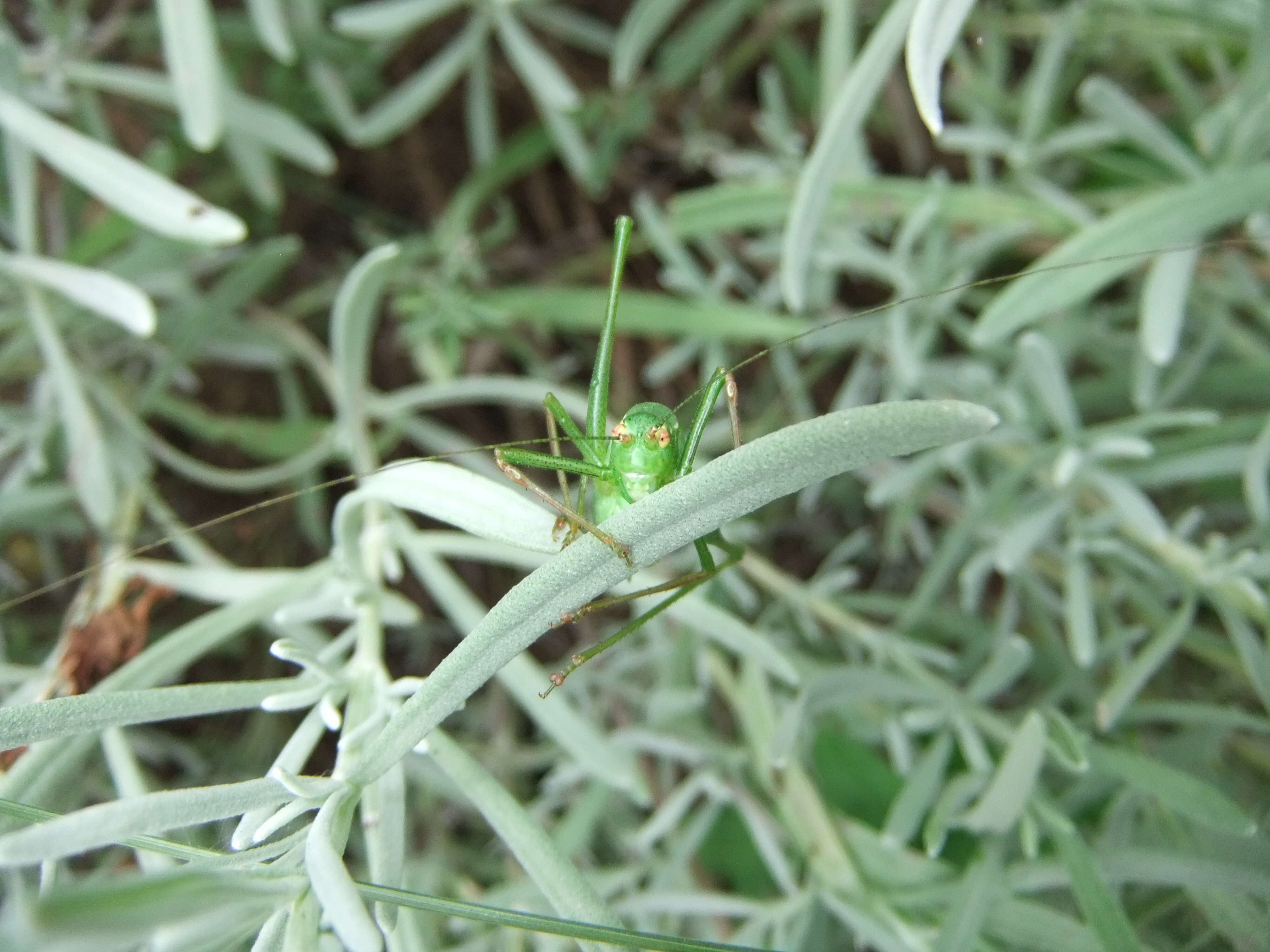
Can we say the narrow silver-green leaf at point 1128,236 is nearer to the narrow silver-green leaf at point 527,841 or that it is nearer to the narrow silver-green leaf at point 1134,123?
the narrow silver-green leaf at point 1134,123

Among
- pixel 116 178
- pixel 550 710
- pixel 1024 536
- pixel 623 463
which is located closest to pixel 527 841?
pixel 550 710


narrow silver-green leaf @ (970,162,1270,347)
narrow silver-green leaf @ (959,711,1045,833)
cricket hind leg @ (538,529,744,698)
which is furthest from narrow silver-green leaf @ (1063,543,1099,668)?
cricket hind leg @ (538,529,744,698)

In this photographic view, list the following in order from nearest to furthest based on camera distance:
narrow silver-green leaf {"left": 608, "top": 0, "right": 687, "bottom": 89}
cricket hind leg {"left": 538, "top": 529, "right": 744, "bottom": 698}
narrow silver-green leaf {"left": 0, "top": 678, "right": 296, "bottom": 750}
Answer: narrow silver-green leaf {"left": 0, "top": 678, "right": 296, "bottom": 750} < cricket hind leg {"left": 538, "top": 529, "right": 744, "bottom": 698} < narrow silver-green leaf {"left": 608, "top": 0, "right": 687, "bottom": 89}

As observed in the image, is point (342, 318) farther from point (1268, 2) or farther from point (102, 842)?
point (1268, 2)

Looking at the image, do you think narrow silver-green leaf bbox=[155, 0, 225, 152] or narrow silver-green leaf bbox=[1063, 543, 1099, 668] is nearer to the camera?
narrow silver-green leaf bbox=[155, 0, 225, 152]

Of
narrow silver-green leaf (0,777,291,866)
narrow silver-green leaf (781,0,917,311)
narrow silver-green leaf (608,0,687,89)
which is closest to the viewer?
narrow silver-green leaf (0,777,291,866)

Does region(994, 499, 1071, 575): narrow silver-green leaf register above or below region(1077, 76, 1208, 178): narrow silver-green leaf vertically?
below

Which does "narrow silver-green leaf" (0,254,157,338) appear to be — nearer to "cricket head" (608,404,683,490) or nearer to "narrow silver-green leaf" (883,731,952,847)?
"cricket head" (608,404,683,490)

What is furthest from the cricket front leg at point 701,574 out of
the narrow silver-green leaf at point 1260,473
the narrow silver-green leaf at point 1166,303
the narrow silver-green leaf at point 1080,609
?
the narrow silver-green leaf at point 1260,473

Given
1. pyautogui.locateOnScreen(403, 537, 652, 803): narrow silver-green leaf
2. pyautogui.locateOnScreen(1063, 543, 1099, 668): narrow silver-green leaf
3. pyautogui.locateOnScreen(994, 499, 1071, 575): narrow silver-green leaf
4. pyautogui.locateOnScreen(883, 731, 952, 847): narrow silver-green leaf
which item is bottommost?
pyautogui.locateOnScreen(883, 731, 952, 847): narrow silver-green leaf
